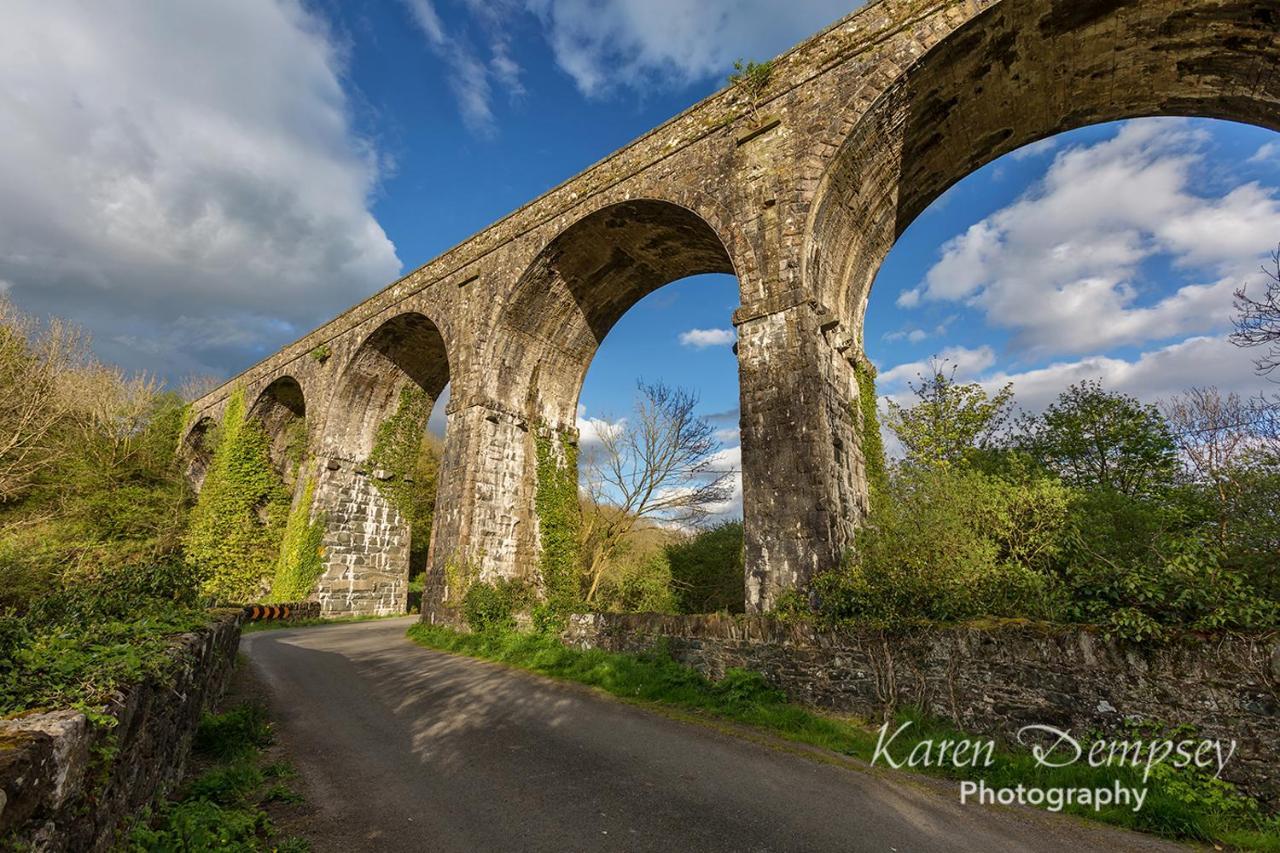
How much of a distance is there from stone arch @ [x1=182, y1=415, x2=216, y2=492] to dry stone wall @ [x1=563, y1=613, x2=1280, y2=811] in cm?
2936

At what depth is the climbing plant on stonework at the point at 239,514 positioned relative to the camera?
20.4 metres

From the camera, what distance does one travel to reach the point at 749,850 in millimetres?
3656

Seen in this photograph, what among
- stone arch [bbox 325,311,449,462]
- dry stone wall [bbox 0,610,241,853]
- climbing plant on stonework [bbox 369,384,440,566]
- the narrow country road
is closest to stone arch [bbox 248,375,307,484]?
stone arch [bbox 325,311,449,462]

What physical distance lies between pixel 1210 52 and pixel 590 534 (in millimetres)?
15432

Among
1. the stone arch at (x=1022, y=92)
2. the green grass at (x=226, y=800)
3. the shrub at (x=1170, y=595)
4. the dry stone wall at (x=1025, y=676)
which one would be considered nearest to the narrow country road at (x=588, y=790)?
the green grass at (x=226, y=800)

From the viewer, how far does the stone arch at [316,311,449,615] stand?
61.6ft

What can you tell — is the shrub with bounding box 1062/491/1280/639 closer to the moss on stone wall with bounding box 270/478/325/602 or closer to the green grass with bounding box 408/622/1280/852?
the green grass with bounding box 408/622/1280/852

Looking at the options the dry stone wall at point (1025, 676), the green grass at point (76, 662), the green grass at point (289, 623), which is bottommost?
the green grass at point (289, 623)

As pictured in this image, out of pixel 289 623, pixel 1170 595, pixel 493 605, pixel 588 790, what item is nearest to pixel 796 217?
pixel 1170 595

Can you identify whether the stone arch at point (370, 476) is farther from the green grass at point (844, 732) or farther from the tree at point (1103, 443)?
the tree at point (1103, 443)

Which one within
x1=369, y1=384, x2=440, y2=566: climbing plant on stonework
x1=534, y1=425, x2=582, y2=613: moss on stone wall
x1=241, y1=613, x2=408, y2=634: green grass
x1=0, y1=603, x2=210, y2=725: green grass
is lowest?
x1=241, y1=613, x2=408, y2=634: green grass

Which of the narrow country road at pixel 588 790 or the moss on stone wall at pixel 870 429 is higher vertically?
the moss on stone wall at pixel 870 429

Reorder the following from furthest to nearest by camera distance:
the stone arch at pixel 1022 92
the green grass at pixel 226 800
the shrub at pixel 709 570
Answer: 1. the shrub at pixel 709 570
2. the stone arch at pixel 1022 92
3. the green grass at pixel 226 800

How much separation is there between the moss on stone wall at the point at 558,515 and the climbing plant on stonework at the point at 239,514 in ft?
44.2
